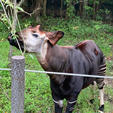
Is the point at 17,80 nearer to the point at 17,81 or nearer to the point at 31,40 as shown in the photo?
the point at 17,81

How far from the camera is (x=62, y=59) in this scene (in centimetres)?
239

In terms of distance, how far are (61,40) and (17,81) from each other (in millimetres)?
5994

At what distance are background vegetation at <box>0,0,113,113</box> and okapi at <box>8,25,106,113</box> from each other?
37 cm

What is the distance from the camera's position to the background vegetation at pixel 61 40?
3463mm

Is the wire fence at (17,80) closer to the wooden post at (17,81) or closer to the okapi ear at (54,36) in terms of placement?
the wooden post at (17,81)

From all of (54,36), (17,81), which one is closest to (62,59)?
(54,36)

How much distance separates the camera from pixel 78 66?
265 cm

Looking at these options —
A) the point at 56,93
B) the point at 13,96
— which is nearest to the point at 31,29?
the point at 13,96

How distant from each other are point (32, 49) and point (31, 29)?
23 cm

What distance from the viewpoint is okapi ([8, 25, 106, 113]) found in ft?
7.00

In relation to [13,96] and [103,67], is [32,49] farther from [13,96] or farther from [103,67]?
[103,67]

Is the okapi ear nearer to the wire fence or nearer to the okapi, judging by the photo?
the okapi

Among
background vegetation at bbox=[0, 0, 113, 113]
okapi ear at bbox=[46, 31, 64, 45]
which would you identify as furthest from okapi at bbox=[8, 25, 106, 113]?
background vegetation at bbox=[0, 0, 113, 113]

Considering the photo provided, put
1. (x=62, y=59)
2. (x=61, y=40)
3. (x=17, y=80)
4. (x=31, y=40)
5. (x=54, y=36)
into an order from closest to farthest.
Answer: (x=17, y=80)
(x=31, y=40)
(x=54, y=36)
(x=62, y=59)
(x=61, y=40)
